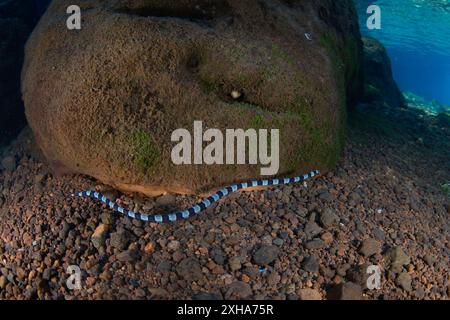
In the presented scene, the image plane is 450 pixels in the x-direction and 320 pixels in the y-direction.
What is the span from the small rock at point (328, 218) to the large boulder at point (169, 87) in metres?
0.82

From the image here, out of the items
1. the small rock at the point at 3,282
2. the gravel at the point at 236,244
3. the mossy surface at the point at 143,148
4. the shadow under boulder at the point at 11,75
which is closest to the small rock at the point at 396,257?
the gravel at the point at 236,244

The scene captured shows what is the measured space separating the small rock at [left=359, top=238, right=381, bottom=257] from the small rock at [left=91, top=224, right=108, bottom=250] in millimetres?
3319

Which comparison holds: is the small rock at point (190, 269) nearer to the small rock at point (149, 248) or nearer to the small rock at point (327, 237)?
the small rock at point (149, 248)

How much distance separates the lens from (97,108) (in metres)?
4.96

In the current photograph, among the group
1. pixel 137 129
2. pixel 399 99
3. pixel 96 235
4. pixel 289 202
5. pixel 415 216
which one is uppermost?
pixel 137 129

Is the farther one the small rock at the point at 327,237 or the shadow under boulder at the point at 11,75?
the shadow under boulder at the point at 11,75

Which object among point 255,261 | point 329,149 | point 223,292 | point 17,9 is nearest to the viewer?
point 223,292

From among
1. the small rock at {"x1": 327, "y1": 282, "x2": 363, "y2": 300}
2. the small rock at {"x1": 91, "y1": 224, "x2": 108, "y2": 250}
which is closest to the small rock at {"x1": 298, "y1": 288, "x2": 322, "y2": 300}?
the small rock at {"x1": 327, "y1": 282, "x2": 363, "y2": 300}

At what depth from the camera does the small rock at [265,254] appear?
4492 millimetres

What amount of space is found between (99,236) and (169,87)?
7.19ft

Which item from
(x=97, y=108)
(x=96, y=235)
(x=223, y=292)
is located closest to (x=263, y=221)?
(x=223, y=292)

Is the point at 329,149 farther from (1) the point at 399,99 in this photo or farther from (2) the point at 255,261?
(1) the point at 399,99

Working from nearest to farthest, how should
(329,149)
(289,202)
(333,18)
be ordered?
1. (289,202)
2. (329,149)
3. (333,18)
